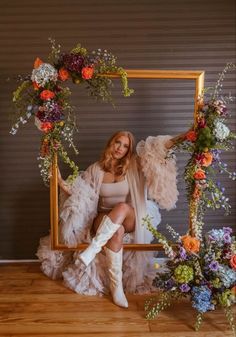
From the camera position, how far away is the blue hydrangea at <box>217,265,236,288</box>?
84.2 inches

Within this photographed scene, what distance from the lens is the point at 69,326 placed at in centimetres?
215

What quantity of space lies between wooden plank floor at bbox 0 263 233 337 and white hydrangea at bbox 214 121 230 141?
1081 mm

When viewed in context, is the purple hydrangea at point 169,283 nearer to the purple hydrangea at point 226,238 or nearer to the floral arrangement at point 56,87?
the purple hydrangea at point 226,238

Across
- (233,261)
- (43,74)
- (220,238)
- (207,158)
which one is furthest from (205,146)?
(43,74)

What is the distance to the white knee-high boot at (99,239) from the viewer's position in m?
2.40

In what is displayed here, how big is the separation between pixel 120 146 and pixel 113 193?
1.08 feet

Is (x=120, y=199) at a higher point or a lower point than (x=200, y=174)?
lower

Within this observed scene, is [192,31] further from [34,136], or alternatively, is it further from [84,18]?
[34,136]

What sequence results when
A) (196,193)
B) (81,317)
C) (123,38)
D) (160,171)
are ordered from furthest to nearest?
(123,38), (160,171), (196,193), (81,317)

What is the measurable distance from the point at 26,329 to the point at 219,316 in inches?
44.8

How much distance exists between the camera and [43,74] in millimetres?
2248

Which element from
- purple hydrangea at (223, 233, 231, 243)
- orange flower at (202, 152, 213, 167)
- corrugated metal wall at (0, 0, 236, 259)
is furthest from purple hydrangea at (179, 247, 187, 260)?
corrugated metal wall at (0, 0, 236, 259)

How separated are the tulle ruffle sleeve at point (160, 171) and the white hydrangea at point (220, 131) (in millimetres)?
356

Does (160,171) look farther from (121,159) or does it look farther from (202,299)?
(202,299)
